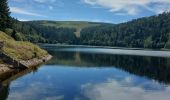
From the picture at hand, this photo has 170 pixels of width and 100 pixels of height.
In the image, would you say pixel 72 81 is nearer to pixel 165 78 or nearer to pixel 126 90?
pixel 126 90

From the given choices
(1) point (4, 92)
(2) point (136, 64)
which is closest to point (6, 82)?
(1) point (4, 92)

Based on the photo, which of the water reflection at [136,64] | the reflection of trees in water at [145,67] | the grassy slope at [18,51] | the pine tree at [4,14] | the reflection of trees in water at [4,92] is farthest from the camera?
the pine tree at [4,14]

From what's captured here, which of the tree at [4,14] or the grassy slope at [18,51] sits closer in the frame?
the grassy slope at [18,51]

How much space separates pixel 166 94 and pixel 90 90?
1307 cm

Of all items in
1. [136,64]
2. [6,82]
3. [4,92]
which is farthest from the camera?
[136,64]

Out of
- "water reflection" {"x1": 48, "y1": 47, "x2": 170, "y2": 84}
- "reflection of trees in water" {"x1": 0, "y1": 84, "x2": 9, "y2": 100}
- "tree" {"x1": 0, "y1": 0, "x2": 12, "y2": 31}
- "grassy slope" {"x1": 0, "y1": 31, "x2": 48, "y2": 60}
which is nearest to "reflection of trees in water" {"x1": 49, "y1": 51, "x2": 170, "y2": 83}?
"water reflection" {"x1": 48, "y1": 47, "x2": 170, "y2": 84}

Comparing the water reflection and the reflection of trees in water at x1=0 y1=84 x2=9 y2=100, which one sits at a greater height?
the reflection of trees in water at x1=0 y1=84 x2=9 y2=100

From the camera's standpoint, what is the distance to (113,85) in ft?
205

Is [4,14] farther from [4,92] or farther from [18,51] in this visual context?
[4,92]

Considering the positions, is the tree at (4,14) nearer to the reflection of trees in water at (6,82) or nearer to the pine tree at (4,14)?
the pine tree at (4,14)

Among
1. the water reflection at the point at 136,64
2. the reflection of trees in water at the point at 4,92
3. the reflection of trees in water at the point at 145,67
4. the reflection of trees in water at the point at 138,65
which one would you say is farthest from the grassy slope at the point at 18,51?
the reflection of trees in water at the point at 4,92

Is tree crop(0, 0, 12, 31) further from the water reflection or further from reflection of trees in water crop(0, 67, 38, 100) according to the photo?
reflection of trees in water crop(0, 67, 38, 100)

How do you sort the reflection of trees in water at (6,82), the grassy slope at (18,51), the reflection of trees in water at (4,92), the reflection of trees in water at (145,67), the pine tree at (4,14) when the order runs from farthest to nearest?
1. the pine tree at (4,14)
2. the grassy slope at (18,51)
3. the reflection of trees in water at (145,67)
4. the reflection of trees in water at (6,82)
5. the reflection of trees in water at (4,92)

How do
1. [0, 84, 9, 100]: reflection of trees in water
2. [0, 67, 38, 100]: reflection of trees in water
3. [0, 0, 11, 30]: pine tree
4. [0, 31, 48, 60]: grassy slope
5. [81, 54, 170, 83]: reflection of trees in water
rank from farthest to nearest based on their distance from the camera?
1. [0, 0, 11, 30]: pine tree
2. [0, 31, 48, 60]: grassy slope
3. [81, 54, 170, 83]: reflection of trees in water
4. [0, 67, 38, 100]: reflection of trees in water
5. [0, 84, 9, 100]: reflection of trees in water
